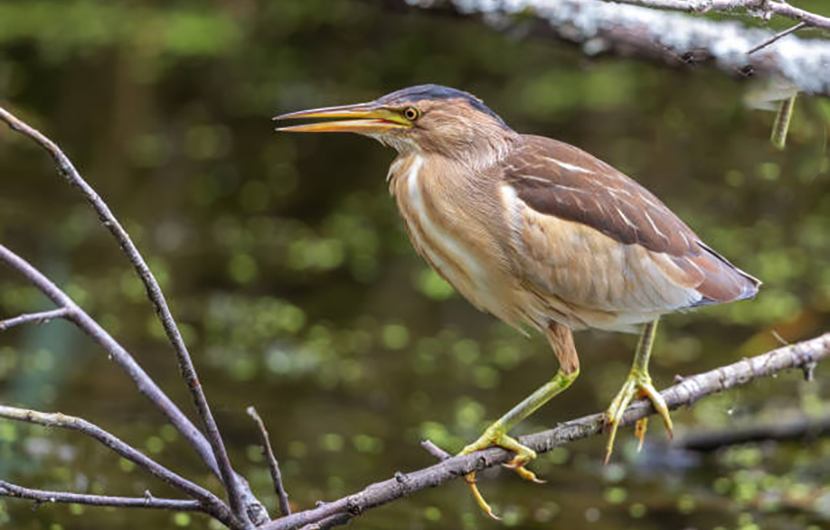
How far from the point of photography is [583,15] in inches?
127

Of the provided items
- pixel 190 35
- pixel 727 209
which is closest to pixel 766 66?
pixel 727 209

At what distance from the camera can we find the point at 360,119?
2.09 metres

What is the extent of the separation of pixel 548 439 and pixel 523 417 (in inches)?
2.4

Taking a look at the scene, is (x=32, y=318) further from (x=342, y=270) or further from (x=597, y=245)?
(x=342, y=270)

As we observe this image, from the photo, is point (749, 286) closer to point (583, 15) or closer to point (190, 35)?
point (583, 15)

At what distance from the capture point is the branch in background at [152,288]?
1642 millimetres

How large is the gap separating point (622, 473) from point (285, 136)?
328 cm

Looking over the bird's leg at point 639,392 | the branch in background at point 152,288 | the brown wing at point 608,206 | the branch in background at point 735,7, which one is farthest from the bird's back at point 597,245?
the branch in background at point 152,288

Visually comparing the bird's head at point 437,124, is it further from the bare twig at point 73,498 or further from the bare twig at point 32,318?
the bare twig at point 73,498

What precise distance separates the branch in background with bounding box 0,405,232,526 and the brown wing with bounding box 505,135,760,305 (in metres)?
0.77

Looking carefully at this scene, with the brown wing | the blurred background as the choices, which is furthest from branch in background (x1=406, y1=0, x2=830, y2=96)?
the brown wing

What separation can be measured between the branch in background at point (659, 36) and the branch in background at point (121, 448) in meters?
1.53

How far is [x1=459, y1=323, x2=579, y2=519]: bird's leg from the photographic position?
7.04ft

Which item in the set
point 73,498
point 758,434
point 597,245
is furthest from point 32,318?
point 758,434
